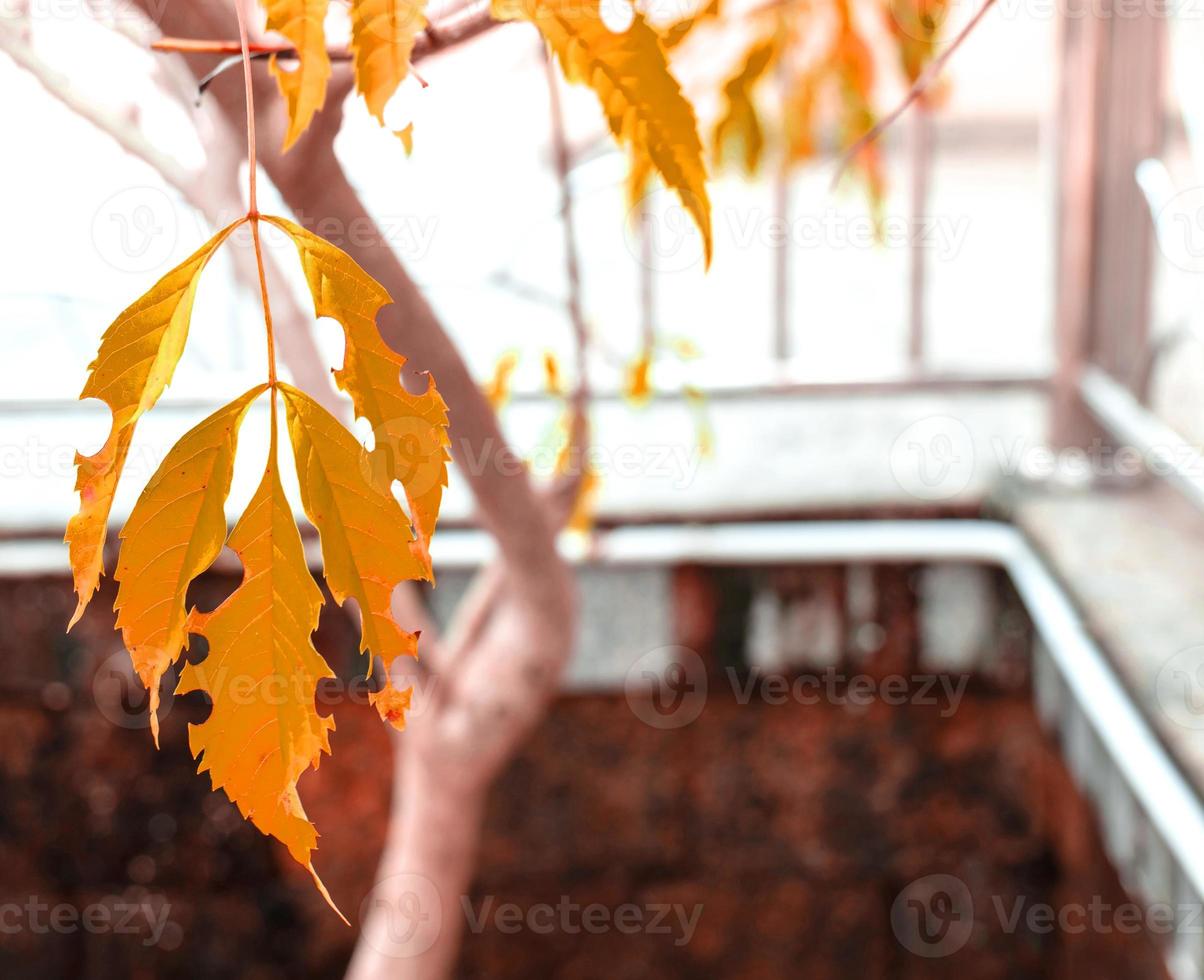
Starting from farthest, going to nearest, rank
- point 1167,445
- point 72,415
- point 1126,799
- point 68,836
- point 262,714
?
point 72,415, point 68,836, point 1167,445, point 1126,799, point 262,714

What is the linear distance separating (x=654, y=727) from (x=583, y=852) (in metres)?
0.17

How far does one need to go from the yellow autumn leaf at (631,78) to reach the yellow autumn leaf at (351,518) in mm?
111

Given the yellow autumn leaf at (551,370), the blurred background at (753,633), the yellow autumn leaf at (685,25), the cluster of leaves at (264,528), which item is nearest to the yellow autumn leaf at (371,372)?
the cluster of leaves at (264,528)

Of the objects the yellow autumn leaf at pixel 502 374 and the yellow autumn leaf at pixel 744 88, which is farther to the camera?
the yellow autumn leaf at pixel 502 374

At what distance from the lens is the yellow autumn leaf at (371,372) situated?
283 millimetres

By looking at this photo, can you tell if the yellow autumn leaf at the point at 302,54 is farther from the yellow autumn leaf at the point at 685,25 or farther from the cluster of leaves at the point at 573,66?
the yellow autumn leaf at the point at 685,25

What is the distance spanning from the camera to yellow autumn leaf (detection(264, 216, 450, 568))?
28 cm

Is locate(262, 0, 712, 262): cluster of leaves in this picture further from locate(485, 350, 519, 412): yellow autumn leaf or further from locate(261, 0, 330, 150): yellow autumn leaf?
locate(485, 350, 519, 412): yellow autumn leaf

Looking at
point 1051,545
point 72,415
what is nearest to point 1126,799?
point 1051,545

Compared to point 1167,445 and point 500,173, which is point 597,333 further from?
point 500,173

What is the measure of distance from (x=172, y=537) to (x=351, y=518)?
4 centimetres

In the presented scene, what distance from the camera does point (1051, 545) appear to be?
4.21ft

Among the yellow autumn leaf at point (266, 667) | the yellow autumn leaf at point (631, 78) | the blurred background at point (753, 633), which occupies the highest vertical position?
the yellow autumn leaf at point (631, 78)

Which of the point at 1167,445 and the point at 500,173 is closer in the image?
the point at 1167,445
